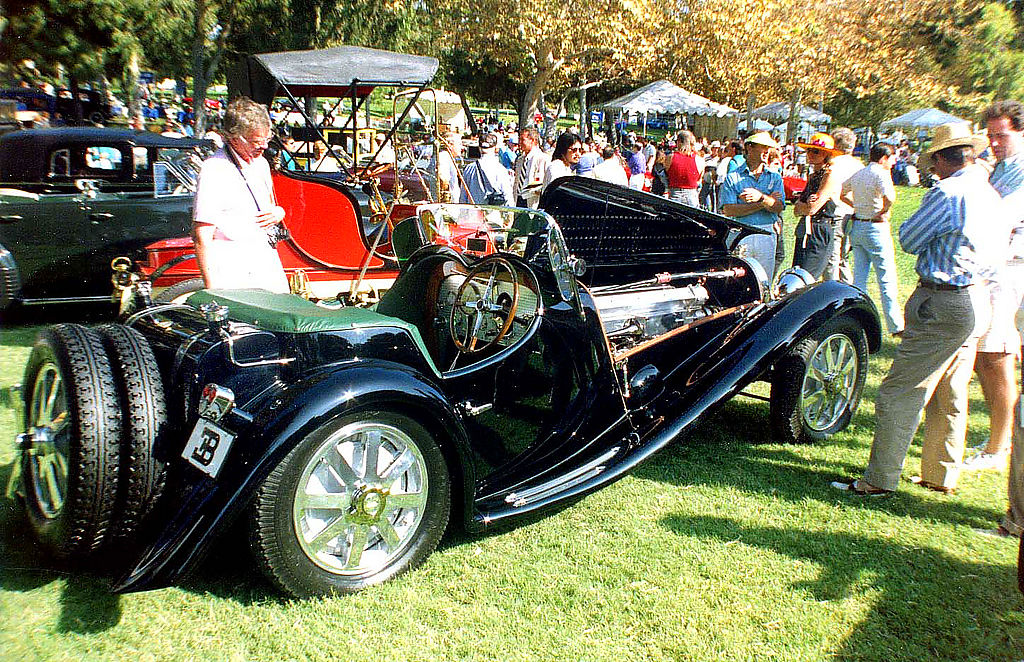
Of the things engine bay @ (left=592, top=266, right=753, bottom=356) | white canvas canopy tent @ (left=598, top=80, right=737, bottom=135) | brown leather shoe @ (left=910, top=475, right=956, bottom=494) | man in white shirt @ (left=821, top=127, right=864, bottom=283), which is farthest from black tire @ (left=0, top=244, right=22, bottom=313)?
white canvas canopy tent @ (left=598, top=80, right=737, bottom=135)

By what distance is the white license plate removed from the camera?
253cm

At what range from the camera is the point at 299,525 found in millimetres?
2676

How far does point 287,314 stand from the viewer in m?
2.88

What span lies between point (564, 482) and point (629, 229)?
7.25 ft

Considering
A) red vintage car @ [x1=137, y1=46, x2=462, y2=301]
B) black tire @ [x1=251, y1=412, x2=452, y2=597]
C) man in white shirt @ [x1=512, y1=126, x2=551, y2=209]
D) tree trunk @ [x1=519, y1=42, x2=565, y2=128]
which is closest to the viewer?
black tire @ [x1=251, y1=412, x2=452, y2=597]

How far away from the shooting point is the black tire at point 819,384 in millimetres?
4363

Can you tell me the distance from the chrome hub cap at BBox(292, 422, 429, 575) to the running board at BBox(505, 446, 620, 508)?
445 mm

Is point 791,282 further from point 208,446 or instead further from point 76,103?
point 76,103

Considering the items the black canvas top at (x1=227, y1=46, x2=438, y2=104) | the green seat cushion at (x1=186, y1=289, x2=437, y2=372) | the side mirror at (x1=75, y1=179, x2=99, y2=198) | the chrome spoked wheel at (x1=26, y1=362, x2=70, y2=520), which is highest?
the black canvas top at (x1=227, y1=46, x2=438, y2=104)

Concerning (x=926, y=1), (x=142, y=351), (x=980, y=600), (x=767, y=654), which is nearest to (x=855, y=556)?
(x=980, y=600)

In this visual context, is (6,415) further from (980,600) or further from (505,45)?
(505,45)

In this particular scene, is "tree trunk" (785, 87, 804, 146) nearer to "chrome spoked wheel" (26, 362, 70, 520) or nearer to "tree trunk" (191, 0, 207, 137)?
"tree trunk" (191, 0, 207, 137)

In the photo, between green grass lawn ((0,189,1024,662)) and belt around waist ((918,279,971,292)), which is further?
belt around waist ((918,279,971,292))

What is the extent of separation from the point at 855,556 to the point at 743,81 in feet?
80.1
